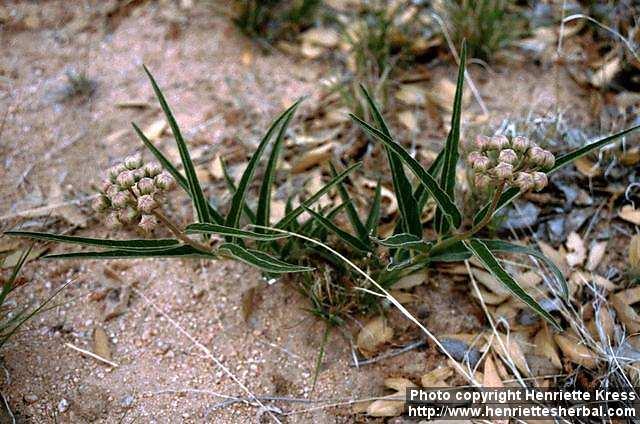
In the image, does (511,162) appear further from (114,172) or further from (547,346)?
(114,172)

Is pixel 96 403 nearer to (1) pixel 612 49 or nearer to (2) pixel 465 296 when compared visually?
(2) pixel 465 296

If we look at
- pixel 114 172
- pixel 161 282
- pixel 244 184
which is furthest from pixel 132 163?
pixel 161 282

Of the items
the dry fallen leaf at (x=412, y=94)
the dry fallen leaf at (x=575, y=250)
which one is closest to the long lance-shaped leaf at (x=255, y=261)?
the dry fallen leaf at (x=575, y=250)

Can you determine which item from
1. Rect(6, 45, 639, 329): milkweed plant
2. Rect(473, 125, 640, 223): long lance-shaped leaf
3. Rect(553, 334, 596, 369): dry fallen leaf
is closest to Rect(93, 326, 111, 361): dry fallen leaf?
Rect(6, 45, 639, 329): milkweed plant

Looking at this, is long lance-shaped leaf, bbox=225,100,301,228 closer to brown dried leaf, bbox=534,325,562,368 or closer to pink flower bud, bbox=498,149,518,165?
pink flower bud, bbox=498,149,518,165

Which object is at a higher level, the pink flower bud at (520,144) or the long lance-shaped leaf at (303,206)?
the pink flower bud at (520,144)

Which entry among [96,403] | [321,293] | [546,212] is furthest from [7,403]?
[546,212]

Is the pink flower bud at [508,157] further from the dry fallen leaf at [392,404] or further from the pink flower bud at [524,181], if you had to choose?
the dry fallen leaf at [392,404]
